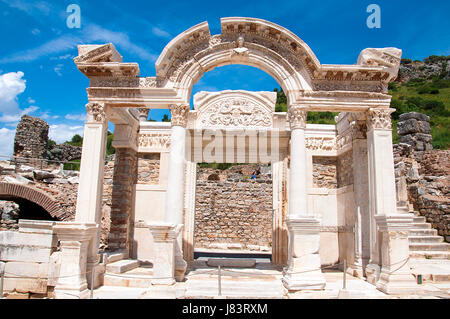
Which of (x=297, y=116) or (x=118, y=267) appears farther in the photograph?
(x=297, y=116)

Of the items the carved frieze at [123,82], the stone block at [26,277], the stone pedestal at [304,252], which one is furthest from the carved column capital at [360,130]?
the stone block at [26,277]

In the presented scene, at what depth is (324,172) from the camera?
1135cm

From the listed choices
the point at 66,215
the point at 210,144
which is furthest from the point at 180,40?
the point at 66,215

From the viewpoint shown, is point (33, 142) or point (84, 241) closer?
point (84, 241)

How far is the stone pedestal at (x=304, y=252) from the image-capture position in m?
7.45

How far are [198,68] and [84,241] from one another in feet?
17.2

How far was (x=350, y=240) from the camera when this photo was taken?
32.9 ft

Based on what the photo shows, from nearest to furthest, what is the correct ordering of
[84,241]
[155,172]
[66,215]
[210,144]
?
[84,241], [155,172], [210,144], [66,215]

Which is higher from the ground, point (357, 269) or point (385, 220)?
point (385, 220)

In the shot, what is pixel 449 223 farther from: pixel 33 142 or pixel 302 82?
pixel 33 142

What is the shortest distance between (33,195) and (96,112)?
6.45 m

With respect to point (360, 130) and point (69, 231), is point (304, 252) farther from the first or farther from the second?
point (69, 231)

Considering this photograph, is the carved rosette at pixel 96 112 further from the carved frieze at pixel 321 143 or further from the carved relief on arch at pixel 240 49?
the carved frieze at pixel 321 143

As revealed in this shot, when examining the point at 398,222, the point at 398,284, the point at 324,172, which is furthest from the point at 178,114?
the point at 398,284
